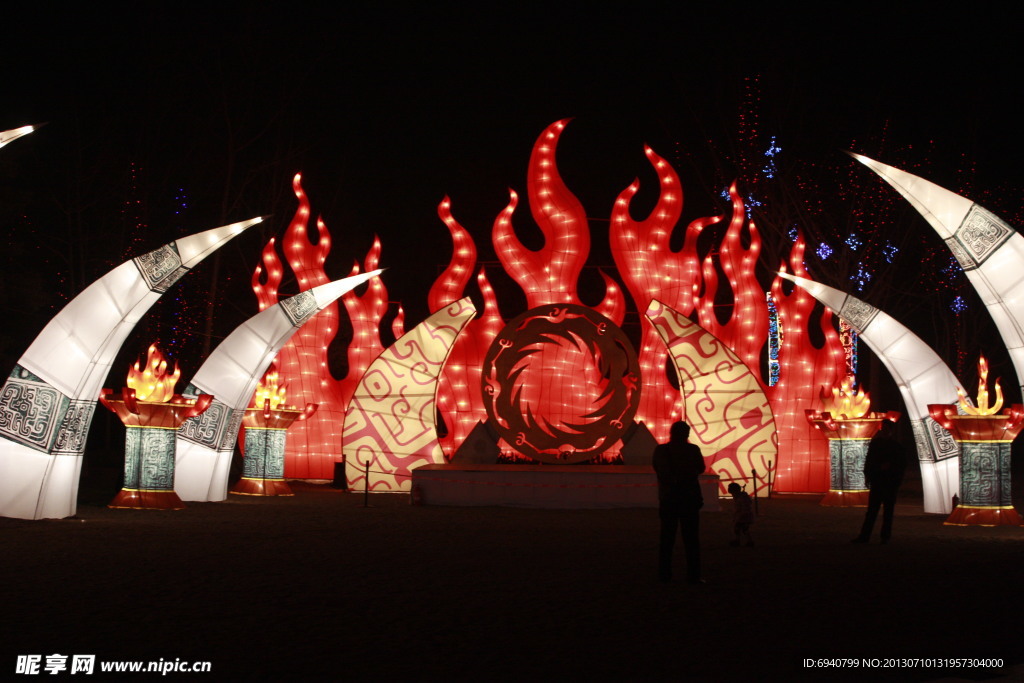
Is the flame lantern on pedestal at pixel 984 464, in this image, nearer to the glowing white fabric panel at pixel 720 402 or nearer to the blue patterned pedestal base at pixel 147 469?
the glowing white fabric panel at pixel 720 402

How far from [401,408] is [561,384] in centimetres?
295

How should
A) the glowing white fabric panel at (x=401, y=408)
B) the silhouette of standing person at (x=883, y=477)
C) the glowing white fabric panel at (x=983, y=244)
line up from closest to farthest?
the silhouette of standing person at (x=883, y=477) → the glowing white fabric panel at (x=983, y=244) → the glowing white fabric panel at (x=401, y=408)

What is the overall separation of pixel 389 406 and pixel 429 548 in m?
8.49

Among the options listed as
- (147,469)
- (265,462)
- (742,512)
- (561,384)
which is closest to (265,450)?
(265,462)

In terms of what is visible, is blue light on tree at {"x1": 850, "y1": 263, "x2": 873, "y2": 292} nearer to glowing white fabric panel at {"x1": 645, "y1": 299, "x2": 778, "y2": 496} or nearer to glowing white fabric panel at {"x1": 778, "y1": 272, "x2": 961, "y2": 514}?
glowing white fabric panel at {"x1": 645, "y1": 299, "x2": 778, "y2": 496}

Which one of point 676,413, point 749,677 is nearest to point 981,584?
point 749,677

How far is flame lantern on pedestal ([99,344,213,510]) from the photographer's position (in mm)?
13266

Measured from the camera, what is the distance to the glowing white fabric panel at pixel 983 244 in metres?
11.7

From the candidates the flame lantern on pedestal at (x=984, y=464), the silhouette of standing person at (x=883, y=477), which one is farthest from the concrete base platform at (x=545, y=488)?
the silhouette of standing person at (x=883, y=477)

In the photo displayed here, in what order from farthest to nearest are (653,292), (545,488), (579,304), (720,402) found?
(653,292), (720,402), (579,304), (545,488)

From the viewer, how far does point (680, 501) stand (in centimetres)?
743

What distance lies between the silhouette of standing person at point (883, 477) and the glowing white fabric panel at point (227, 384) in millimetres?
8015

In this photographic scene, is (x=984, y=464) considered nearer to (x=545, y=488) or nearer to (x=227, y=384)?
(x=545, y=488)

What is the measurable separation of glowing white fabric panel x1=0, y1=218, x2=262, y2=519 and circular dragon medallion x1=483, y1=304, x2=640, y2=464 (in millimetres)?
5979
